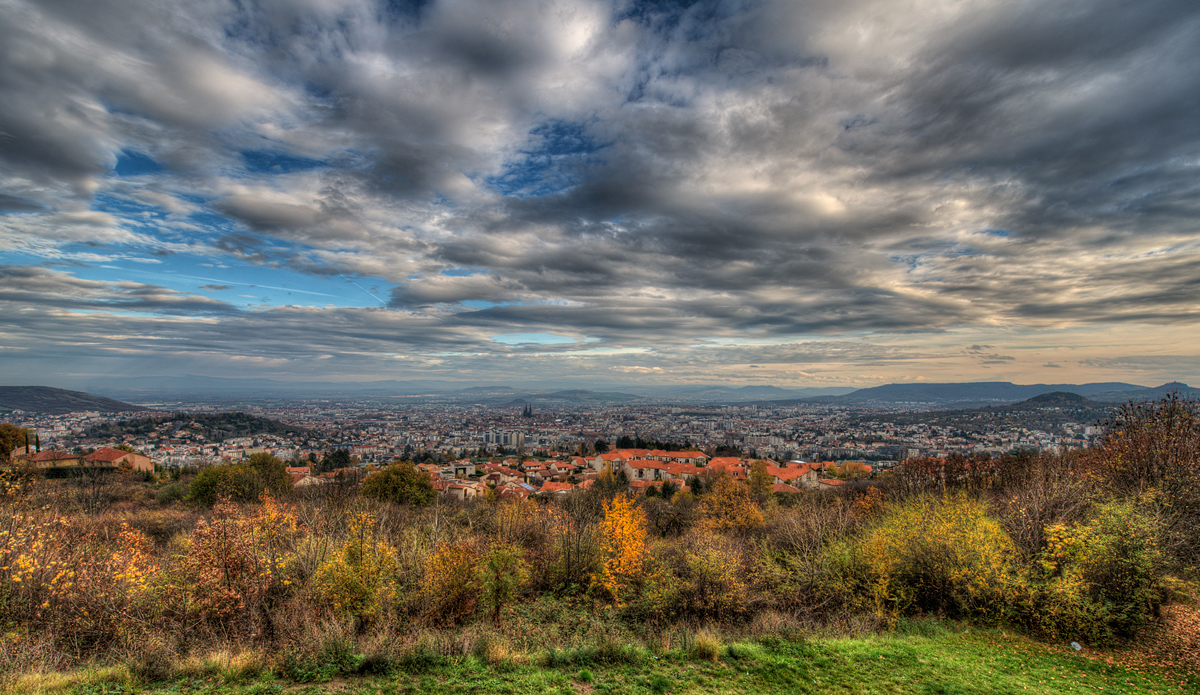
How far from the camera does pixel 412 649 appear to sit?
10.3 meters

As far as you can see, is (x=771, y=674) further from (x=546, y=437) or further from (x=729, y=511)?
(x=546, y=437)

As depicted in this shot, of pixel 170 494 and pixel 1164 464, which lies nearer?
pixel 1164 464

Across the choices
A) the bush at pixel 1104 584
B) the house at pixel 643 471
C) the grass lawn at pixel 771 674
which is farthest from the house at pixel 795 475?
the grass lawn at pixel 771 674

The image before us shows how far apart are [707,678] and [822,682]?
2.62 m

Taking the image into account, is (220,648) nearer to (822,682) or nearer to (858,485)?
(822,682)

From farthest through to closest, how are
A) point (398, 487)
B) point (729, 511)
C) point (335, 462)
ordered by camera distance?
1. point (335, 462)
2. point (398, 487)
3. point (729, 511)

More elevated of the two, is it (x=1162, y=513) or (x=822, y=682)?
(x=1162, y=513)

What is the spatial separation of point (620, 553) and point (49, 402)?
166m

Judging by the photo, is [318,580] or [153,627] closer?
[153,627]

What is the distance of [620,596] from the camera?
18391 millimetres

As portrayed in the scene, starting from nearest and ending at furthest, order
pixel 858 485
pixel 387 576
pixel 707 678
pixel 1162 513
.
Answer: pixel 707 678, pixel 387 576, pixel 1162 513, pixel 858 485

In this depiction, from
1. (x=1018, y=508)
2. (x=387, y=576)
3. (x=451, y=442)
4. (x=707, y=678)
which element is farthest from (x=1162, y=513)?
(x=451, y=442)

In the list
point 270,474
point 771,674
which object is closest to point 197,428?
point 270,474

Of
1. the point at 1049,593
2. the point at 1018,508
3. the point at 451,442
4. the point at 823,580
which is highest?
the point at 1018,508
